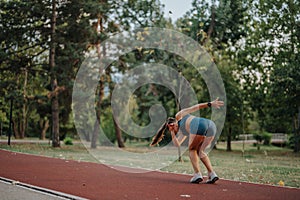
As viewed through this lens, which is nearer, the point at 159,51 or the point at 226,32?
the point at 159,51

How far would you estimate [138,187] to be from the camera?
948 centimetres

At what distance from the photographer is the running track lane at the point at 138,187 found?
27.4 ft

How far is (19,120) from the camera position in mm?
55969

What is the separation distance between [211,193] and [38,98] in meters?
25.2

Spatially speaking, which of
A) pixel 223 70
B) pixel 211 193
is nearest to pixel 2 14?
pixel 223 70

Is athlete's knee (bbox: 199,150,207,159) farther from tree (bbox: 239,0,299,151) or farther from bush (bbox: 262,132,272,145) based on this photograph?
bush (bbox: 262,132,272,145)

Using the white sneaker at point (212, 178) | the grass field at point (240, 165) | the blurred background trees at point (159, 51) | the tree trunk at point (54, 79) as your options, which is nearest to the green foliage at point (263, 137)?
the blurred background trees at point (159, 51)

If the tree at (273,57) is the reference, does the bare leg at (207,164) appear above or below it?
below

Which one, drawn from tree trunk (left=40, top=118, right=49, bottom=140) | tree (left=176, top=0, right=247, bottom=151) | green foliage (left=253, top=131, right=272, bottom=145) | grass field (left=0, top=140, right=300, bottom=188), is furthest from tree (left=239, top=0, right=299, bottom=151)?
tree trunk (left=40, top=118, right=49, bottom=140)

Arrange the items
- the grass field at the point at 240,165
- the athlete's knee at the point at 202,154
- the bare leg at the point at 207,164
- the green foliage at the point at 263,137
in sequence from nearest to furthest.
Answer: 1. the bare leg at the point at 207,164
2. the athlete's knee at the point at 202,154
3. the grass field at the point at 240,165
4. the green foliage at the point at 263,137

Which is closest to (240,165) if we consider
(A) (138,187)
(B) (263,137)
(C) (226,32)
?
(A) (138,187)

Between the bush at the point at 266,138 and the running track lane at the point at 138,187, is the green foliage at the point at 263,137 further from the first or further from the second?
the running track lane at the point at 138,187

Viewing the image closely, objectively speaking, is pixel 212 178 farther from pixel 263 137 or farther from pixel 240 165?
pixel 263 137

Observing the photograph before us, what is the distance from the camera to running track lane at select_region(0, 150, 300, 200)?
8.34 m
